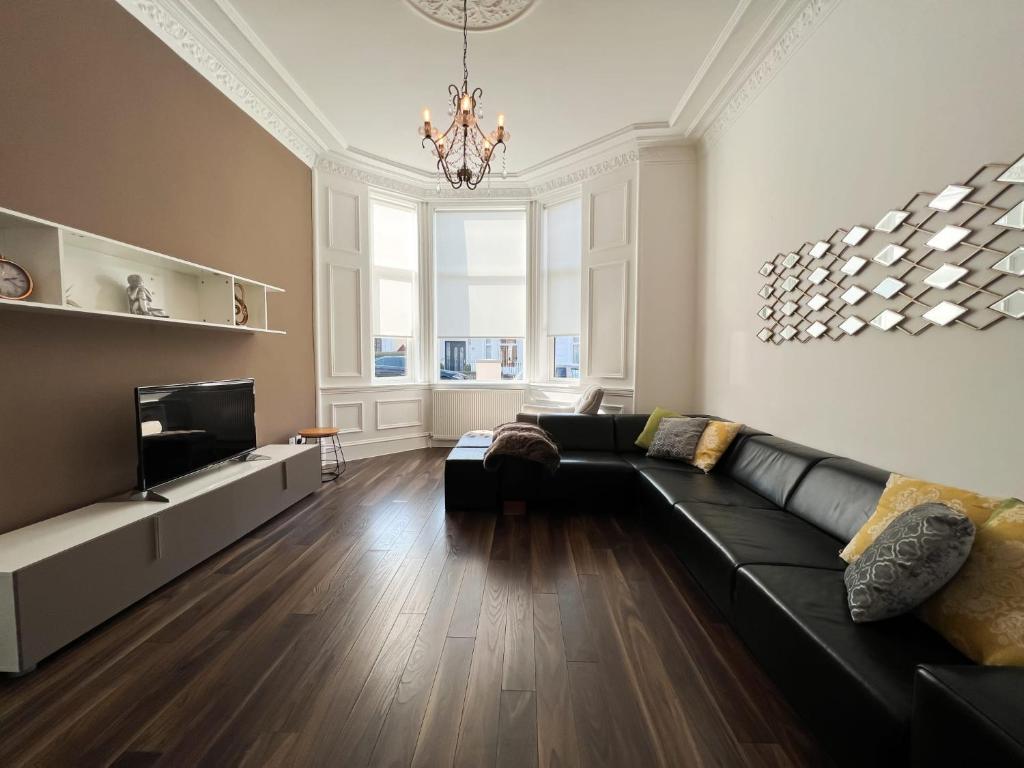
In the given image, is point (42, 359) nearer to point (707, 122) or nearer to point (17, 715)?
point (17, 715)

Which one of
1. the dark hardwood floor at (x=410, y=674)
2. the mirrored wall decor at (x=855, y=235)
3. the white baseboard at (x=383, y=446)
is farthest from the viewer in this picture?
the white baseboard at (x=383, y=446)

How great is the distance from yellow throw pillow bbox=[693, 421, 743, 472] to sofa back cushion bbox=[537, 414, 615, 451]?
0.85m

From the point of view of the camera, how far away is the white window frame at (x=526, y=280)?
18.7ft

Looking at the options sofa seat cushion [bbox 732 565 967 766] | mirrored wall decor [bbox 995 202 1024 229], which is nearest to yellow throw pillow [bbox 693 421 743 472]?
sofa seat cushion [bbox 732 565 967 766]

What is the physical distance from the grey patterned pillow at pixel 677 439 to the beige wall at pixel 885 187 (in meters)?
0.42

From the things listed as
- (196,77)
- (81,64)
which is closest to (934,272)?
(81,64)

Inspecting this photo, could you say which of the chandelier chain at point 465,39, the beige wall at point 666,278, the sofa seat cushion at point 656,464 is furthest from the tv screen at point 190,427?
the beige wall at point 666,278

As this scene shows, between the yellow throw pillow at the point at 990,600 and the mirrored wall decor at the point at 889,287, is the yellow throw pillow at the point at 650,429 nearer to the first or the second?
the mirrored wall decor at the point at 889,287

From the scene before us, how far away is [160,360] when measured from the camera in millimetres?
2738

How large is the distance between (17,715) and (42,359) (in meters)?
1.47

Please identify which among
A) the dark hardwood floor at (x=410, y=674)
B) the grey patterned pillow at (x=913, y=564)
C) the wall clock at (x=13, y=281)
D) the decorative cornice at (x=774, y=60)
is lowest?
the dark hardwood floor at (x=410, y=674)

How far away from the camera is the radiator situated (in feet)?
18.6

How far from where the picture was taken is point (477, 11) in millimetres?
2850

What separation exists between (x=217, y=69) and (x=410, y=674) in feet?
13.5
